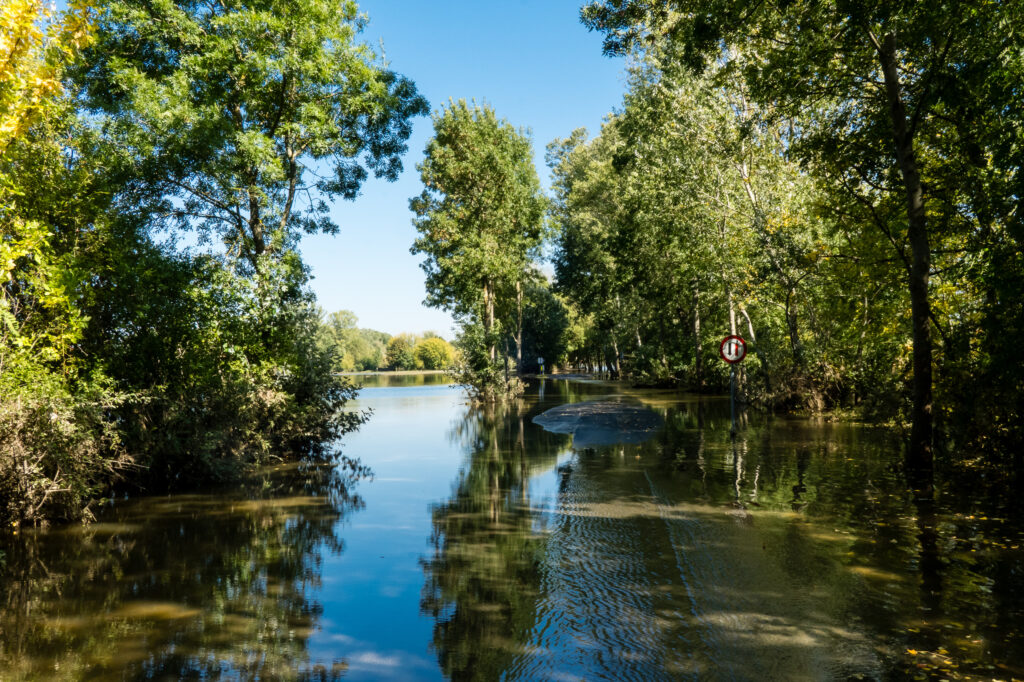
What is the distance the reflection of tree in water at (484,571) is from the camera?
434 centimetres

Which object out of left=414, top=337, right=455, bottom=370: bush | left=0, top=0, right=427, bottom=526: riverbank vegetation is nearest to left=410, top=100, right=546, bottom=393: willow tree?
left=0, top=0, right=427, bottom=526: riverbank vegetation

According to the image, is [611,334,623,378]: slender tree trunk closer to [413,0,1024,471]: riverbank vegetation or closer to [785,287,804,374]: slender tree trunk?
[413,0,1024,471]: riverbank vegetation

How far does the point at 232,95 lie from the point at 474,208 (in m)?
19.5

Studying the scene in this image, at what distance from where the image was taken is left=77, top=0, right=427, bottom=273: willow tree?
13367mm

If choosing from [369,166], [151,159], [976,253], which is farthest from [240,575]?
[369,166]

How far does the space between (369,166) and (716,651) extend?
1744 centimetres

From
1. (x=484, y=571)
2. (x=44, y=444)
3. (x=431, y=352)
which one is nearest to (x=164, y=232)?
(x=44, y=444)

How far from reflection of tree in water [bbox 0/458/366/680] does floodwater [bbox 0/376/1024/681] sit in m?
0.03

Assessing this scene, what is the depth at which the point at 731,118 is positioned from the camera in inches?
890

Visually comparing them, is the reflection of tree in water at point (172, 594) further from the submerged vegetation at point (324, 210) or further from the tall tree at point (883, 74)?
the tall tree at point (883, 74)

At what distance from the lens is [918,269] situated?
32.6ft

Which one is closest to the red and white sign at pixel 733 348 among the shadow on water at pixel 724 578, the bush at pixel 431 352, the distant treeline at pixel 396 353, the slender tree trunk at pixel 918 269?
the shadow on water at pixel 724 578

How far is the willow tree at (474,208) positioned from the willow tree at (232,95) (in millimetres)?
15206

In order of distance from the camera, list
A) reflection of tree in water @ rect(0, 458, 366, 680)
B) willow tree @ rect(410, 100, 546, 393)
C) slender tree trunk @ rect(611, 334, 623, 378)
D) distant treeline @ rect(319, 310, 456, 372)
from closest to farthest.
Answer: reflection of tree in water @ rect(0, 458, 366, 680) → willow tree @ rect(410, 100, 546, 393) → slender tree trunk @ rect(611, 334, 623, 378) → distant treeline @ rect(319, 310, 456, 372)
